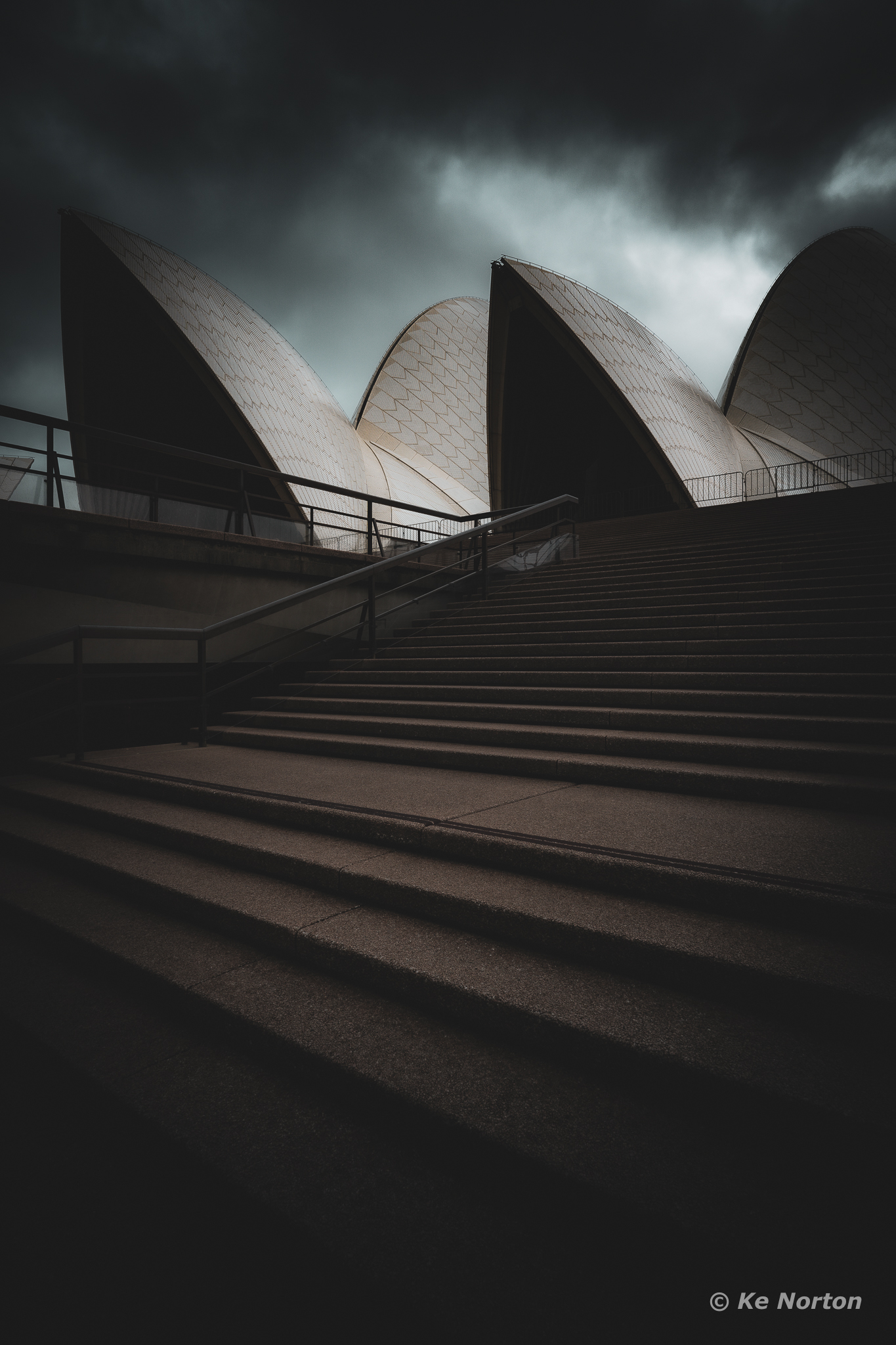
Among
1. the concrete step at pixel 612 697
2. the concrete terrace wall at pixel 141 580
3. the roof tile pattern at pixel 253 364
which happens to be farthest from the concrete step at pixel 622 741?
the roof tile pattern at pixel 253 364

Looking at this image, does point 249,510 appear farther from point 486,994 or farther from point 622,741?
point 486,994

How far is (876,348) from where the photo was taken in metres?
29.8

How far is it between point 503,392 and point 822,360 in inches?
620

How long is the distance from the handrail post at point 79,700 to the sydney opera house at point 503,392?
14012 millimetres

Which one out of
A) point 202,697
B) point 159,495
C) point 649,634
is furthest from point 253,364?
point 649,634

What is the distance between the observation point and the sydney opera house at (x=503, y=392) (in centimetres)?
2136

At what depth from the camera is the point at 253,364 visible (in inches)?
868

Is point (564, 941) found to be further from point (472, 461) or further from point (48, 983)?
point (472, 461)

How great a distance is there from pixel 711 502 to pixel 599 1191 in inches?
985

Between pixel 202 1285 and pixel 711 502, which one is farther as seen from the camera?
pixel 711 502

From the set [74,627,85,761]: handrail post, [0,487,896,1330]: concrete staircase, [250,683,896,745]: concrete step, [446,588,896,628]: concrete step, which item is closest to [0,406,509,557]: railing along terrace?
[446,588,896,628]: concrete step

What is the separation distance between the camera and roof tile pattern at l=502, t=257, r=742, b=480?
23.4 meters


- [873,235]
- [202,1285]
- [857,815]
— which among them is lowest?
[202,1285]

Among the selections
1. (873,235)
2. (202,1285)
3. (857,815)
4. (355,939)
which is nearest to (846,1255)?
(202,1285)
